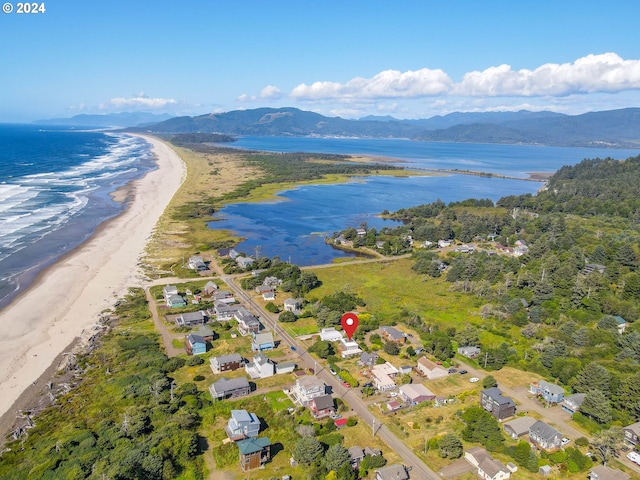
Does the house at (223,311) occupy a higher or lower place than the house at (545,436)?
higher

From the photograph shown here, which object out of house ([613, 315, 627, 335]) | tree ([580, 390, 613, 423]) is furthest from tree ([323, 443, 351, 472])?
house ([613, 315, 627, 335])

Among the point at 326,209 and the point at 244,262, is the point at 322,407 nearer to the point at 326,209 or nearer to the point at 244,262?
the point at 244,262

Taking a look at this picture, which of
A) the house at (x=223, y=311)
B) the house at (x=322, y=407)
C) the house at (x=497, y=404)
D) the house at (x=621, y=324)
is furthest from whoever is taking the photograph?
the house at (x=223, y=311)

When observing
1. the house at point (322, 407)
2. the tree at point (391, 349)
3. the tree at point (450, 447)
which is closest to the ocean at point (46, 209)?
the house at point (322, 407)

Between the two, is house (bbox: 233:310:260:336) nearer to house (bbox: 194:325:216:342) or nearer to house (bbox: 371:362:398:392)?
house (bbox: 194:325:216:342)

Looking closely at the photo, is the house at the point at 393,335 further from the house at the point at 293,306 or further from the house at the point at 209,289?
the house at the point at 209,289

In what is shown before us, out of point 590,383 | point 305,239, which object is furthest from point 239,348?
point 305,239

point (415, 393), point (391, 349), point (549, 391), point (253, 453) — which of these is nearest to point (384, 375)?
point (415, 393)

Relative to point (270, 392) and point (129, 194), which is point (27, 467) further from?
point (129, 194)
